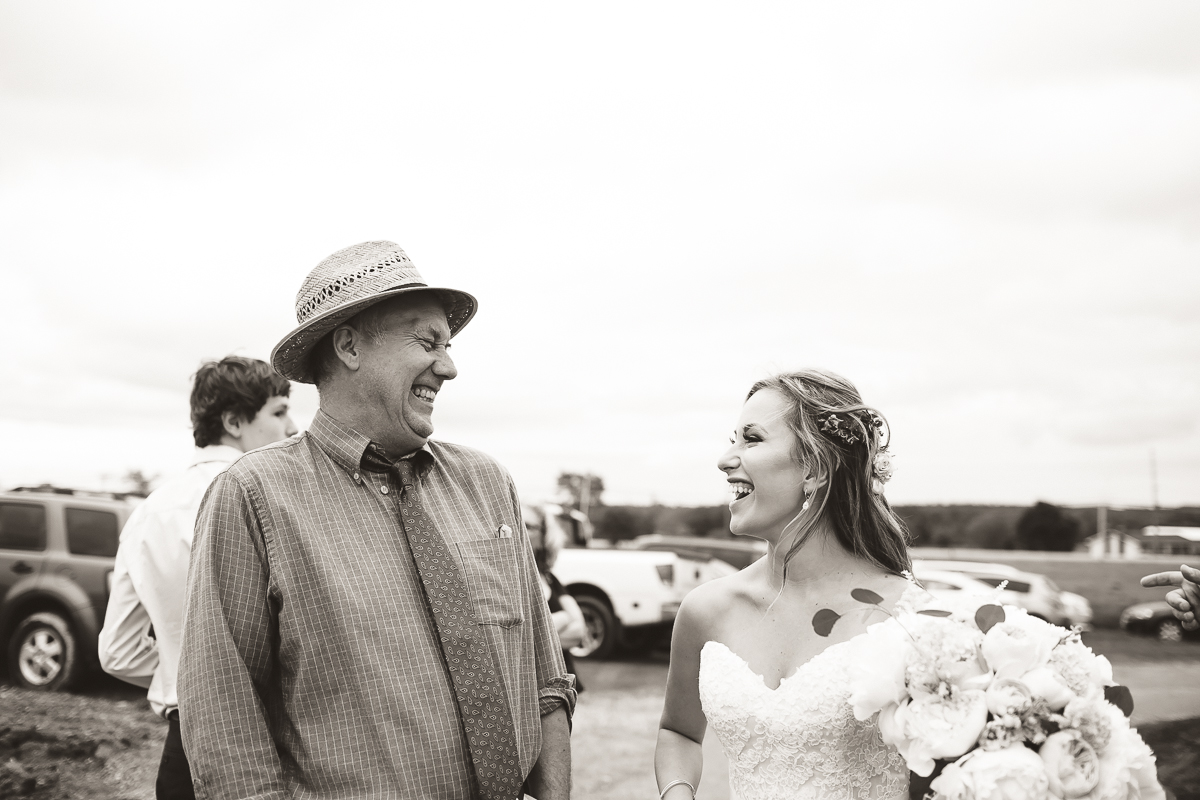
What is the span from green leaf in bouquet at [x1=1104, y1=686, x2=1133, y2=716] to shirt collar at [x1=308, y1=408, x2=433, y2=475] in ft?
6.62

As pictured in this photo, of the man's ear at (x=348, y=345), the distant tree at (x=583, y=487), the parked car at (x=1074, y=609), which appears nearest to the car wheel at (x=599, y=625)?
the parked car at (x=1074, y=609)

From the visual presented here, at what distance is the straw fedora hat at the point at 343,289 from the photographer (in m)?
2.67

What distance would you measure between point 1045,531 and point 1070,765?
42693 mm

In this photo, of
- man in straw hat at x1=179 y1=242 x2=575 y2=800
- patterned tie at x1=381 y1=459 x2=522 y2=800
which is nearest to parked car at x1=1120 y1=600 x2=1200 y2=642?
man in straw hat at x1=179 y1=242 x2=575 y2=800

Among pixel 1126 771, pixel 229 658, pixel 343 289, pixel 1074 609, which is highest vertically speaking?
pixel 343 289

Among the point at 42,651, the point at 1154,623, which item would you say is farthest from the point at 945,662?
the point at 1154,623

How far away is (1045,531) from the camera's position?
40.4 metres

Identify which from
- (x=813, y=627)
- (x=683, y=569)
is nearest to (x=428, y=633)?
(x=813, y=627)

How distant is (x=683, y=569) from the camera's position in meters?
12.8

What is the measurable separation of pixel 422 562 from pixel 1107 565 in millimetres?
30389

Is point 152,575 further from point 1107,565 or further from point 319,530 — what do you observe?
point 1107,565

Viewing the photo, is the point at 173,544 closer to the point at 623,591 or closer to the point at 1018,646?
the point at 1018,646

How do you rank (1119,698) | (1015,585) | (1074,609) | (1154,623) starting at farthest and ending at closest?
(1154,623) < (1074,609) < (1015,585) < (1119,698)

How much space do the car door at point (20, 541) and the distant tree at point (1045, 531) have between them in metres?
39.6
